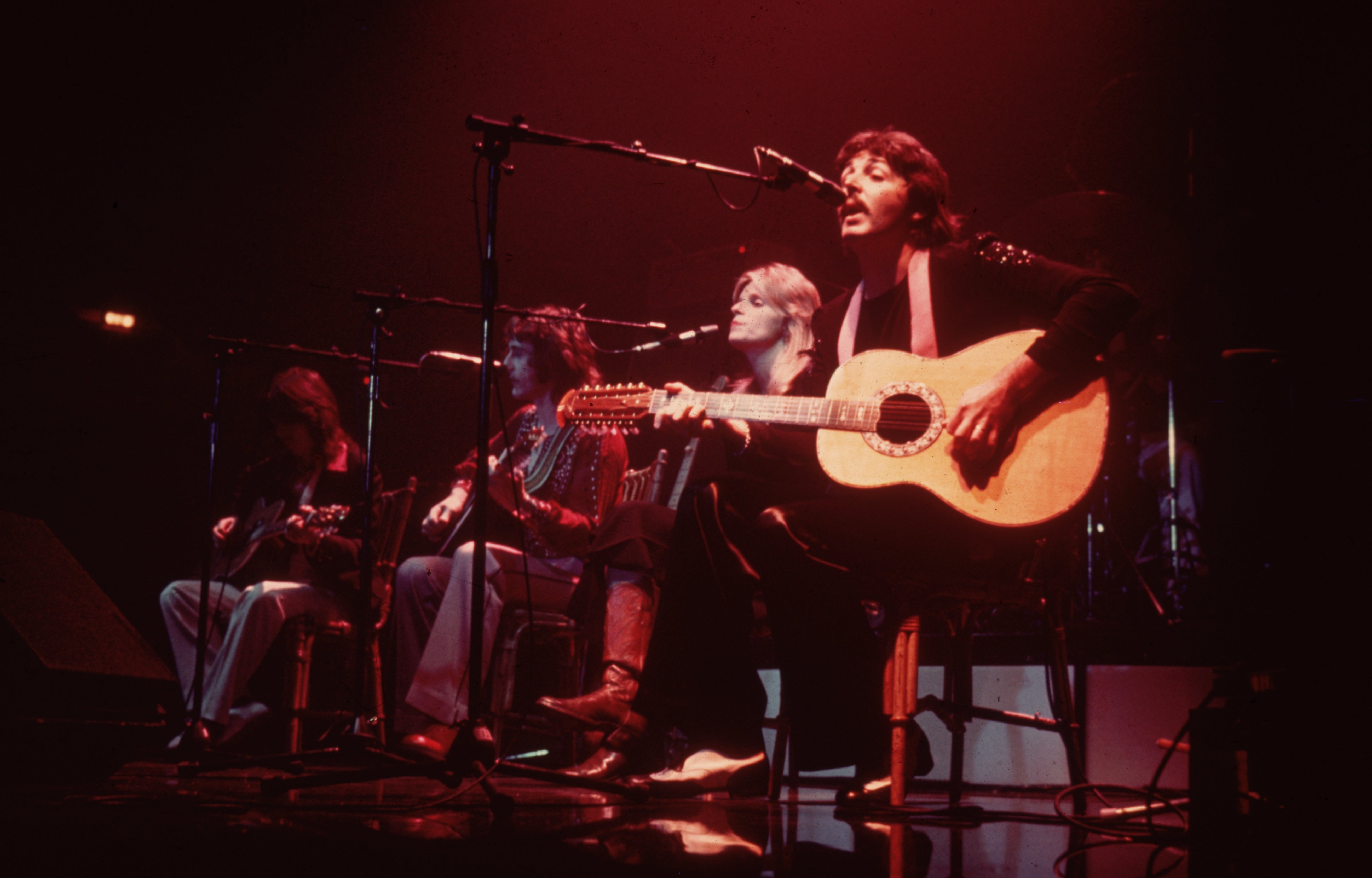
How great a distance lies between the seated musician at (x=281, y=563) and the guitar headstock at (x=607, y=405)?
139 centimetres

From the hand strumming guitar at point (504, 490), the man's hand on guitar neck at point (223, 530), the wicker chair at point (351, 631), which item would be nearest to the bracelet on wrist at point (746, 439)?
the hand strumming guitar at point (504, 490)

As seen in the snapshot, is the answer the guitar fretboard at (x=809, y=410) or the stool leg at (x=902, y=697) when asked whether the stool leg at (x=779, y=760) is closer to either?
the stool leg at (x=902, y=697)

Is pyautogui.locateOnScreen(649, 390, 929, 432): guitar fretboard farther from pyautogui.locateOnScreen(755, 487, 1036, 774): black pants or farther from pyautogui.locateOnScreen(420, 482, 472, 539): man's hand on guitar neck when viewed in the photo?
pyautogui.locateOnScreen(420, 482, 472, 539): man's hand on guitar neck

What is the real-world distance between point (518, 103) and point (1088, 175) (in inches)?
120

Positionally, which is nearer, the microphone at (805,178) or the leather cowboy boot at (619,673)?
the microphone at (805,178)

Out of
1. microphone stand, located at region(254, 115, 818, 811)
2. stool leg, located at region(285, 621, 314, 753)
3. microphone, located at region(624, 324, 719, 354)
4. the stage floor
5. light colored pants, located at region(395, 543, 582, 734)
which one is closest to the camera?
the stage floor

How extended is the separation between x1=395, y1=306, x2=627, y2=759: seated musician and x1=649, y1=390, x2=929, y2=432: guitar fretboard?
2.53ft

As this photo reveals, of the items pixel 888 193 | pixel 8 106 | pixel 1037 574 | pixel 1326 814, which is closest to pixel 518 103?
pixel 8 106

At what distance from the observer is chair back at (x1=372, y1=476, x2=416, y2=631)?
13.0 ft

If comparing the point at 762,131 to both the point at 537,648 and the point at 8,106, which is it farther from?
the point at 8,106

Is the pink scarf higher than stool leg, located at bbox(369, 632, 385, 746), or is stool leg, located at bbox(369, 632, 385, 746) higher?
the pink scarf

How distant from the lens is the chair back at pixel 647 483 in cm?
408

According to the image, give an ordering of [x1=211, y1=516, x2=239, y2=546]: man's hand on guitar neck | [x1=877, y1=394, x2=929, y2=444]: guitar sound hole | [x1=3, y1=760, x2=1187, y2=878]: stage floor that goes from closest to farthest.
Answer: [x1=3, y1=760, x2=1187, y2=878]: stage floor < [x1=877, y1=394, x2=929, y2=444]: guitar sound hole < [x1=211, y1=516, x2=239, y2=546]: man's hand on guitar neck

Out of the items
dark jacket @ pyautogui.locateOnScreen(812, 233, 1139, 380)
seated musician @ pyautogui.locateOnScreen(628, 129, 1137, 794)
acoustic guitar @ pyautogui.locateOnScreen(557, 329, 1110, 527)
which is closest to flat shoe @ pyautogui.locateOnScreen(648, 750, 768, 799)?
seated musician @ pyautogui.locateOnScreen(628, 129, 1137, 794)
